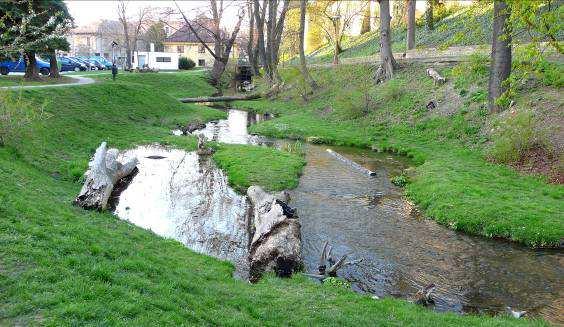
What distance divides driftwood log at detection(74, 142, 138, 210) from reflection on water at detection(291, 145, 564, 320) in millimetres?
5569

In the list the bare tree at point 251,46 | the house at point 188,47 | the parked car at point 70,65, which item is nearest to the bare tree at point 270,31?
the bare tree at point 251,46

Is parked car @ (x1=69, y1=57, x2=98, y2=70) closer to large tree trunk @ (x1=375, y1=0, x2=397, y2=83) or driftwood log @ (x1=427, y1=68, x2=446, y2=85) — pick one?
large tree trunk @ (x1=375, y1=0, x2=397, y2=83)

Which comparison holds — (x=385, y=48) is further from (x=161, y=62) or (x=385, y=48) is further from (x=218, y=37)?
(x=161, y=62)

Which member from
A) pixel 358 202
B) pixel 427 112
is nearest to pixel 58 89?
pixel 358 202

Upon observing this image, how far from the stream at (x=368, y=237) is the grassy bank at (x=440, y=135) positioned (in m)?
0.78

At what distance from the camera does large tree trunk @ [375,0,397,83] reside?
31000 mm

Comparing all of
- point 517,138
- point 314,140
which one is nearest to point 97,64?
point 314,140

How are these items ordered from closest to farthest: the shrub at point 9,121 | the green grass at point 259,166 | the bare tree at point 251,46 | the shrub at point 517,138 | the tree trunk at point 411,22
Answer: the shrub at point 9,121 → the green grass at point 259,166 → the shrub at point 517,138 → the tree trunk at point 411,22 → the bare tree at point 251,46

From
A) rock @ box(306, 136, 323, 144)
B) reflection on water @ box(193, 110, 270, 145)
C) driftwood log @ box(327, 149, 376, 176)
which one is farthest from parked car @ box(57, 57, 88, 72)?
driftwood log @ box(327, 149, 376, 176)

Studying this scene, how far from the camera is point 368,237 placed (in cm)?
1237

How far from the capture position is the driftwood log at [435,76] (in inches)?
1093

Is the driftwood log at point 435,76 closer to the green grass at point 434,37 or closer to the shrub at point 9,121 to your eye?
the green grass at point 434,37

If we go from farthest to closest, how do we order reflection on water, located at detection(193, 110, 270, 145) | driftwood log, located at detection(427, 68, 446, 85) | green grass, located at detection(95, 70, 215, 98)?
green grass, located at detection(95, 70, 215, 98)
driftwood log, located at detection(427, 68, 446, 85)
reflection on water, located at detection(193, 110, 270, 145)

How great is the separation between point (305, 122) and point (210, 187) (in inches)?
600
